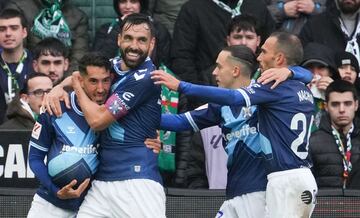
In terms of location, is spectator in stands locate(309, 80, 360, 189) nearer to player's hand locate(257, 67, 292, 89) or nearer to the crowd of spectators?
the crowd of spectators

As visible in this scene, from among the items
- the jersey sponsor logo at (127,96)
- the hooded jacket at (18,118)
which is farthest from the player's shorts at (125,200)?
the hooded jacket at (18,118)

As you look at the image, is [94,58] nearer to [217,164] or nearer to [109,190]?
[109,190]

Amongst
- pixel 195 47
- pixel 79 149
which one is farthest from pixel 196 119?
pixel 195 47

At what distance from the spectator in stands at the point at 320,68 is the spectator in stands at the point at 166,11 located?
1753 millimetres

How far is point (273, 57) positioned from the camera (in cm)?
1198

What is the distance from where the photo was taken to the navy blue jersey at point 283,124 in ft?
38.5

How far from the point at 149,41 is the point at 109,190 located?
1.30 meters

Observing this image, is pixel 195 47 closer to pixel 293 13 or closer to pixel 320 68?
pixel 293 13

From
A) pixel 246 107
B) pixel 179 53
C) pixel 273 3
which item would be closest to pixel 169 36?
pixel 179 53

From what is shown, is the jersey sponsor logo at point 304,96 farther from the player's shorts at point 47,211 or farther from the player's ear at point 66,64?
the player's ear at point 66,64

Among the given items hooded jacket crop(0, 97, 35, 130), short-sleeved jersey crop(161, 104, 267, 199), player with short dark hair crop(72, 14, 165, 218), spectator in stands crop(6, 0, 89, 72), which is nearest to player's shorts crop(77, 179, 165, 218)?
player with short dark hair crop(72, 14, 165, 218)

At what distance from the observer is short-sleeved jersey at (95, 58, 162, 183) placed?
37.9 feet

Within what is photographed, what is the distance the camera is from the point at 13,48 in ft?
49.5

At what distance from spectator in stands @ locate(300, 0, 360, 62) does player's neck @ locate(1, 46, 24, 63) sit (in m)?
3.12
